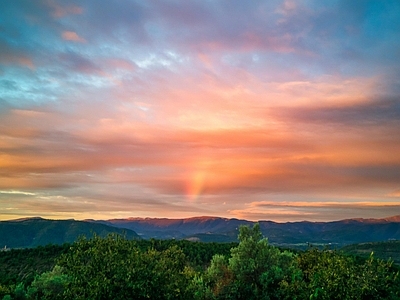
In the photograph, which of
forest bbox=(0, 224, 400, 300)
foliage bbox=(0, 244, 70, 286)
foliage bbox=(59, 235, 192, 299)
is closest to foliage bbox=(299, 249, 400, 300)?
forest bbox=(0, 224, 400, 300)

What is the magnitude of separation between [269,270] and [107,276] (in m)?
19.3

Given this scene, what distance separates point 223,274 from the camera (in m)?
44.3

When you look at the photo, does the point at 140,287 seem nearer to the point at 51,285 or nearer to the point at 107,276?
the point at 107,276

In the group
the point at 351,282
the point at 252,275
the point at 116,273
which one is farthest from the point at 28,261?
the point at 351,282

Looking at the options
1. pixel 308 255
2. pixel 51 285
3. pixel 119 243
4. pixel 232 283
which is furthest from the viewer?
pixel 51 285

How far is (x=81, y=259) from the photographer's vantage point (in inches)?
1336

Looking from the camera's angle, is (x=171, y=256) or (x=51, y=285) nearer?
(x=171, y=256)

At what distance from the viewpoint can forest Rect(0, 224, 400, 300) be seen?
107ft

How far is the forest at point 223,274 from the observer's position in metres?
32.6

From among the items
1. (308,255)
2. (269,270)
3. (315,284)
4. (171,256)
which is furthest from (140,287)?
(308,255)

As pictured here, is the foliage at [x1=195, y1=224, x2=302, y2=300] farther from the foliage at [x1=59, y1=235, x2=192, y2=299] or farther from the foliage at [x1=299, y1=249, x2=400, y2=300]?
the foliage at [x1=59, y1=235, x2=192, y2=299]

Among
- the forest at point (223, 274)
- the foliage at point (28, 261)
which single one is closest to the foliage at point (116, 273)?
the forest at point (223, 274)

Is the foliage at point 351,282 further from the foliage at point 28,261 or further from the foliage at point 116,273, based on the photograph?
the foliage at point 28,261

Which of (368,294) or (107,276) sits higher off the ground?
(107,276)
